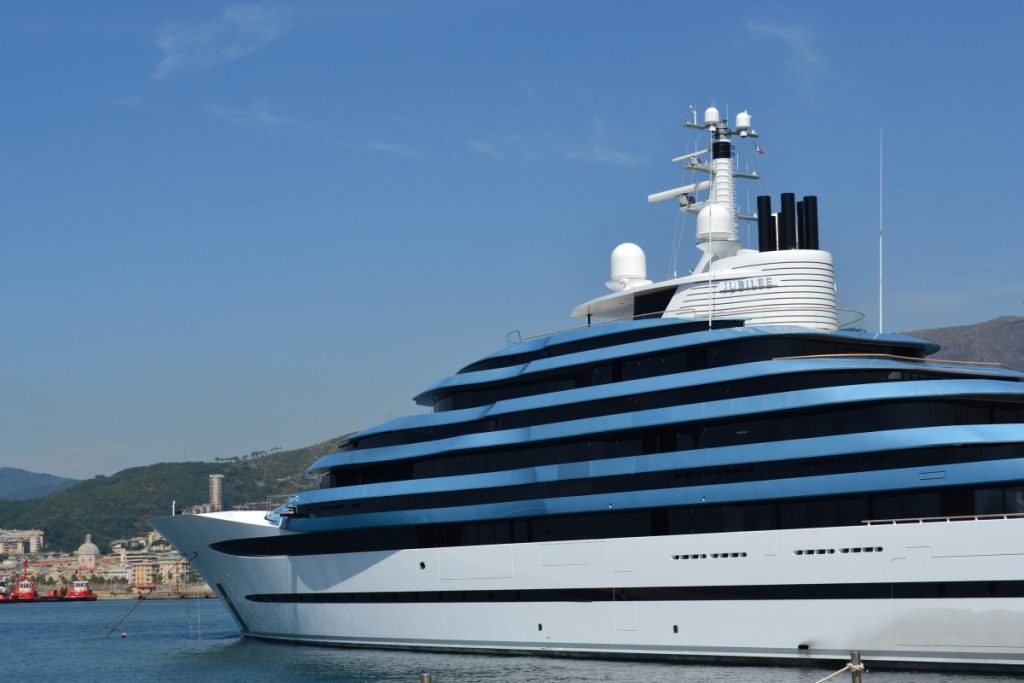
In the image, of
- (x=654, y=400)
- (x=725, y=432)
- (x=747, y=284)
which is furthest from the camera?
(x=747, y=284)

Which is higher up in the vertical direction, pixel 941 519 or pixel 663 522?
pixel 941 519

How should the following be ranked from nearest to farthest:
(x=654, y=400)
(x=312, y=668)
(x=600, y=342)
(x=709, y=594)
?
(x=709, y=594) < (x=654, y=400) < (x=312, y=668) < (x=600, y=342)

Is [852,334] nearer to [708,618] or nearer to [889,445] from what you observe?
[889,445]

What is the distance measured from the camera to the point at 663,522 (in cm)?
3039

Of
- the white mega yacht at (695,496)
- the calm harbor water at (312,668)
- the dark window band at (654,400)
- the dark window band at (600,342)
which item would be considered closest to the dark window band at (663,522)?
the white mega yacht at (695,496)

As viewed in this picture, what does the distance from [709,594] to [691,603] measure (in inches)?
21.1

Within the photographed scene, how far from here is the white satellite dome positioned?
3650 cm

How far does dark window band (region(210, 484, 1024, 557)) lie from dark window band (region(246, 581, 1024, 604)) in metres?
1.27

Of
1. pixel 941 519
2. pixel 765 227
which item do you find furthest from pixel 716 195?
pixel 941 519

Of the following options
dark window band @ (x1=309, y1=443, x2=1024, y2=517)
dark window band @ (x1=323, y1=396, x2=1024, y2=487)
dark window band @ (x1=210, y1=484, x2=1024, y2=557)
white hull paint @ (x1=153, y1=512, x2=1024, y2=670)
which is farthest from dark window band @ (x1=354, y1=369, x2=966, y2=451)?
white hull paint @ (x1=153, y1=512, x2=1024, y2=670)

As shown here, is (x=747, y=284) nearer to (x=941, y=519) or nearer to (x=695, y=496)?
(x=695, y=496)

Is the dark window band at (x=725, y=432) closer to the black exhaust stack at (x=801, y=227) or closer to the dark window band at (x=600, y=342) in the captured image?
the dark window band at (x=600, y=342)

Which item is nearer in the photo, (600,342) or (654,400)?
(654,400)

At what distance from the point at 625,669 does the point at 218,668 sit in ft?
39.7
